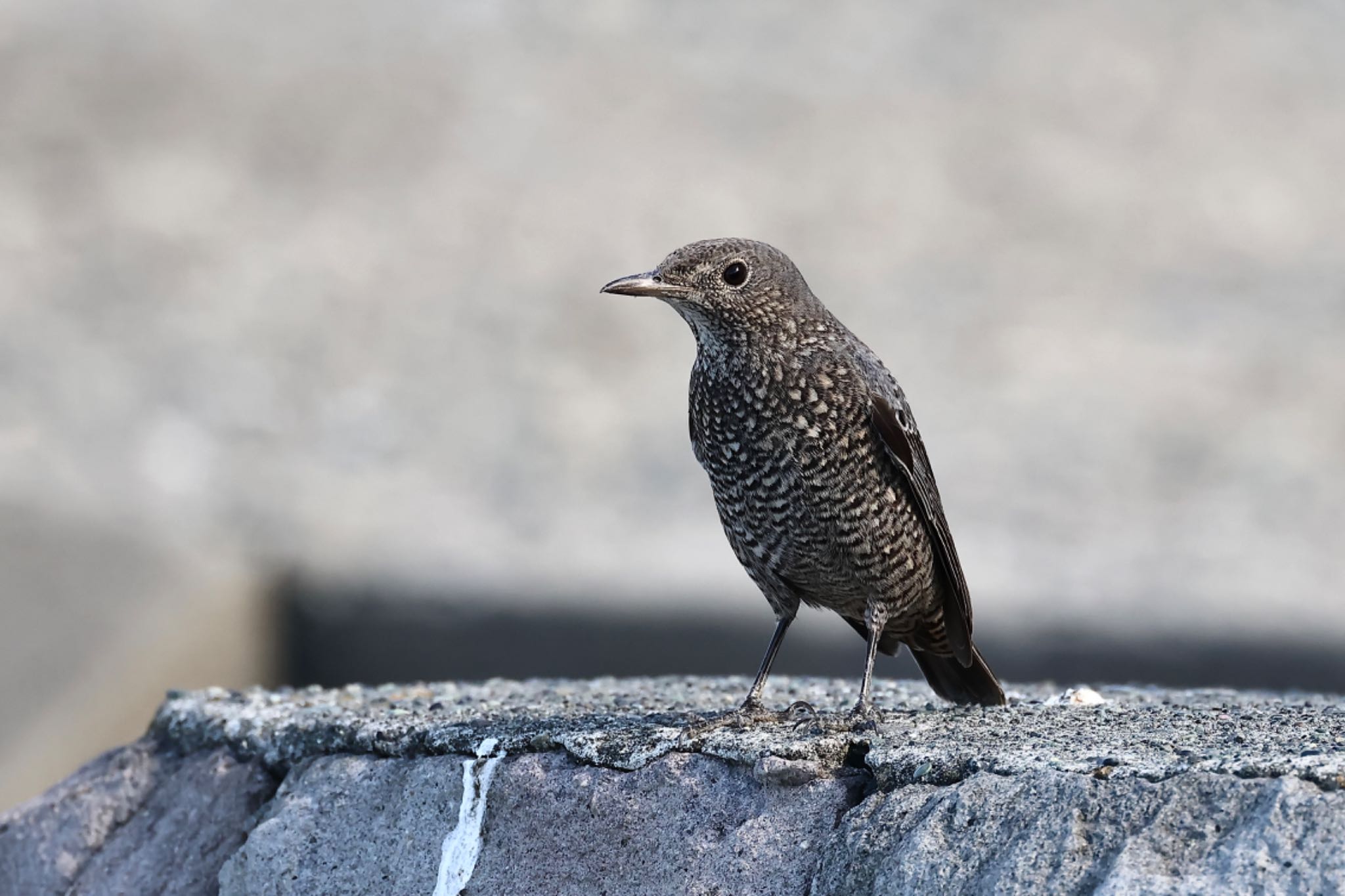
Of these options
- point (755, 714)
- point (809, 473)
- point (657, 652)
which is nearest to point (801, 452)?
point (809, 473)

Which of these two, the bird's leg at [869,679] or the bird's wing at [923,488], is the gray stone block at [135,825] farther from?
the bird's wing at [923,488]

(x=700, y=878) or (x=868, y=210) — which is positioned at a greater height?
(x=868, y=210)

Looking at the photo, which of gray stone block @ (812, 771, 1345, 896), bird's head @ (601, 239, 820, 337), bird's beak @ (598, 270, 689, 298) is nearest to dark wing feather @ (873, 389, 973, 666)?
bird's head @ (601, 239, 820, 337)

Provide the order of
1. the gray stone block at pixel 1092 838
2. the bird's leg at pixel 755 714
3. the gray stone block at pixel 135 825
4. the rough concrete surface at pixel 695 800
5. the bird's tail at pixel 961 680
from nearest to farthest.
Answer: the gray stone block at pixel 1092 838, the rough concrete surface at pixel 695 800, the bird's leg at pixel 755 714, the gray stone block at pixel 135 825, the bird's tail at pixel 961 680

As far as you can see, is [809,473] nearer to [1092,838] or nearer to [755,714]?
[755,714]

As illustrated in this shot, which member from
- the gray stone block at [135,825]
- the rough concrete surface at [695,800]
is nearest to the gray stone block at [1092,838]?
the rough concrete surface at [695,800]

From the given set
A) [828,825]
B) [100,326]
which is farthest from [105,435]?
[828,825]

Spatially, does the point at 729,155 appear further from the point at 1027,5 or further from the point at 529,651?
the point at 529,651
